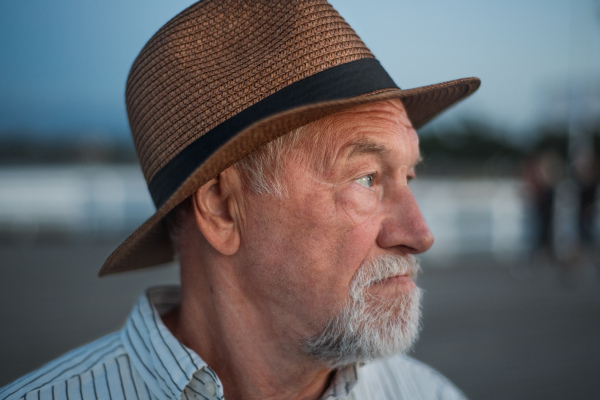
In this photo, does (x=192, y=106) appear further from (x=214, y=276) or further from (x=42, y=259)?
(x=42, y=259)

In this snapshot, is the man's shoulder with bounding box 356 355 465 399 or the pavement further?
the pavement

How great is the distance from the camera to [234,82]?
1481mm

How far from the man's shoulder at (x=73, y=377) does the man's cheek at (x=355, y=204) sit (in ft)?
2.76

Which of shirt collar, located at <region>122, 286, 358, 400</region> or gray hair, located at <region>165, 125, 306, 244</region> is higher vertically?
gray hair, located at <region>165, 125, 306, 244</region>

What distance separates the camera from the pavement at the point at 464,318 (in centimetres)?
535

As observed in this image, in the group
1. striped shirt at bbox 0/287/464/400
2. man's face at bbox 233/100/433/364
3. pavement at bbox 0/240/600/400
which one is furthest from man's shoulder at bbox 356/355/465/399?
pavement at bbox 0/240/600/400

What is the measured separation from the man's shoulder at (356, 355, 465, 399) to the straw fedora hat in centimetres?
92

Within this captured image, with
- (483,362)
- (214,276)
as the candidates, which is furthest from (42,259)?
(214,276)

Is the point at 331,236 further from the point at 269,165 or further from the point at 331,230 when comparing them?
the point at 269,165

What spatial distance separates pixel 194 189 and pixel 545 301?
818 centimetres

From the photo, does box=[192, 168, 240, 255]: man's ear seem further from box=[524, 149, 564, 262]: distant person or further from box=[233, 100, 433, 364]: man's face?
box=[524, 149, 564, 262]: distant person

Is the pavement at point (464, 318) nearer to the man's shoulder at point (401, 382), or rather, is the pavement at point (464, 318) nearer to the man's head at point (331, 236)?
the man's shoulder at point (401, 382)

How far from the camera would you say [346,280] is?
149 centimetres

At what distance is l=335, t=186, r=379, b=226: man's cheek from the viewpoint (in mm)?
1504
